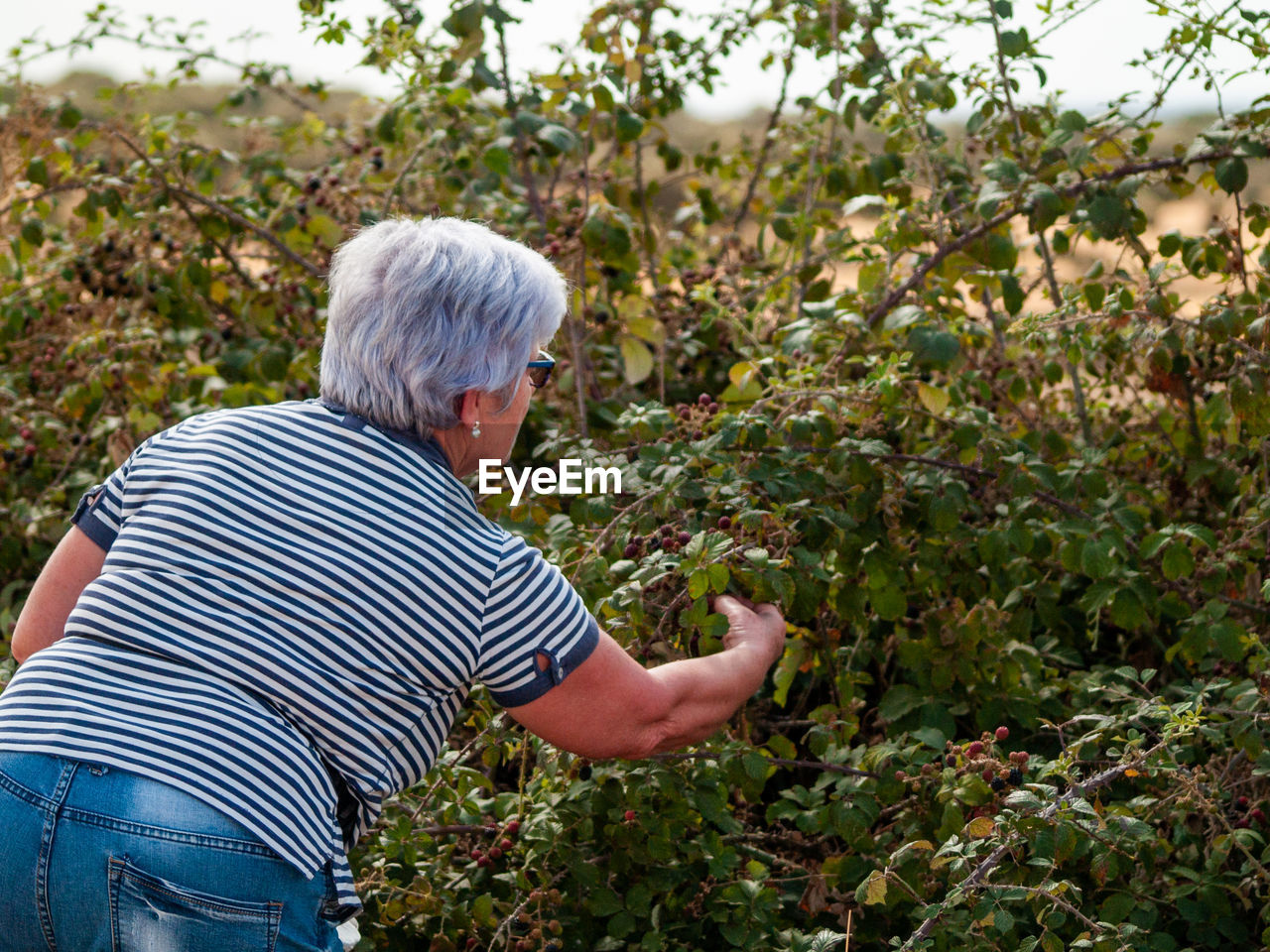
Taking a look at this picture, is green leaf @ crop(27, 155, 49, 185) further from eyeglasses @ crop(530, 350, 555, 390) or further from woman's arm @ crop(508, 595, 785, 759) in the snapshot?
woman's arm @ crop(508, 595, 785, 759)

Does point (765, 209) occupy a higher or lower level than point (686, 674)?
higher

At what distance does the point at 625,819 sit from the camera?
2.21m

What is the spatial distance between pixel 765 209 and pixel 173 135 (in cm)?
188

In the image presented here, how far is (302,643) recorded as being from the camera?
4.98ft

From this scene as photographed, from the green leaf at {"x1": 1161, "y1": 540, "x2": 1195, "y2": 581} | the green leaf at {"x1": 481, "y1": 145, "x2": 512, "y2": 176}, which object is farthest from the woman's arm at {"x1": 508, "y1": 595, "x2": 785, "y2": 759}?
Answer: the green leaf at {"x1": 481, "y1": 145, "x2": 512, "y2": 176}

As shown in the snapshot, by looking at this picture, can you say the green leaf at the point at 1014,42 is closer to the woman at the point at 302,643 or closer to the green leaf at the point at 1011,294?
the green leaf at the point at 1011,294

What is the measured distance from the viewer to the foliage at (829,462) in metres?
2.18

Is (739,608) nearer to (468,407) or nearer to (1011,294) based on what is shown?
(468,407)

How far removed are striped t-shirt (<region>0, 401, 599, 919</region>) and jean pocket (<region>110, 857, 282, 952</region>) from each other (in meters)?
0.09

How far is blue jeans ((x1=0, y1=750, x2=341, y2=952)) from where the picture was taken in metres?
1.40

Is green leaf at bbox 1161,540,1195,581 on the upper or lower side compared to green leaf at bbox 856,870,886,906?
upper

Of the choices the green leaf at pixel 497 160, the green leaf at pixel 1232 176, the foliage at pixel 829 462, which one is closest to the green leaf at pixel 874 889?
the foliage at pixel 829 462

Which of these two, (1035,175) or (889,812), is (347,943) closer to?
(889,812)

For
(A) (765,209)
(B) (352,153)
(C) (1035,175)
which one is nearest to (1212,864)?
(C) (1035,175)
